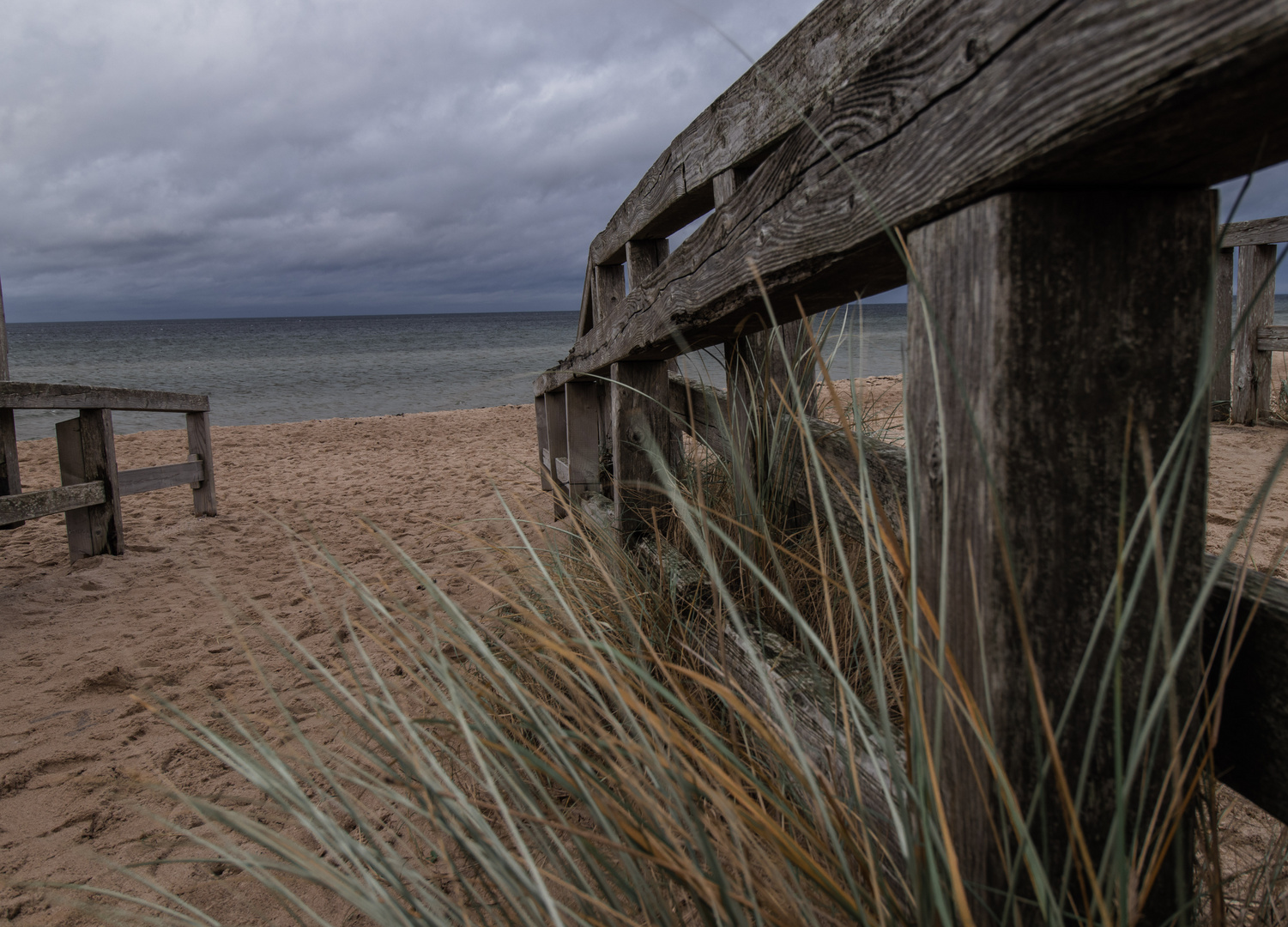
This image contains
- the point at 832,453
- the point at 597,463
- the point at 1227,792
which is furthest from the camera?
the point at 597,463

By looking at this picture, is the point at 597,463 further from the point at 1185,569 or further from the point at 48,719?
the point at 1185,569

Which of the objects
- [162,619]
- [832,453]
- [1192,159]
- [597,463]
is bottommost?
[162,619]

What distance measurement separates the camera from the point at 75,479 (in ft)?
15.0

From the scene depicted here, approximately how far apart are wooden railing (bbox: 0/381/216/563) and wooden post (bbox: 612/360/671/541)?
3.42 m

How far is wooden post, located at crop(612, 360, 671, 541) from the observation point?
2516 millimetres

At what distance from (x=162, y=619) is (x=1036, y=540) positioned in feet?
13.0

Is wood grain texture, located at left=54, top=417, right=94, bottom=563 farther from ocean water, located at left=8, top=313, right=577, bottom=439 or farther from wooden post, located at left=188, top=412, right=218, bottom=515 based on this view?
ocean water, located at left=8, top=313, right=577, bottom=439

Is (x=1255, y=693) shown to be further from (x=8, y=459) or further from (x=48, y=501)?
(x=8, y=459)

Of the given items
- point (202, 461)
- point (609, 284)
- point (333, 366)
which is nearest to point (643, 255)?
point (609, 284)

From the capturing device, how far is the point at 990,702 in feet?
2.42

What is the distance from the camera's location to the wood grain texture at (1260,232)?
17.9 ft

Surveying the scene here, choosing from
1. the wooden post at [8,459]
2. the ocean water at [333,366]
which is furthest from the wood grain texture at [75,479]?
the ocean water at [333,366]

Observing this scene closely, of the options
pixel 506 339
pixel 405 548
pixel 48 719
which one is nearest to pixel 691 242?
pixel 48 719

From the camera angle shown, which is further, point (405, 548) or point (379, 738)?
point (405, 548)
